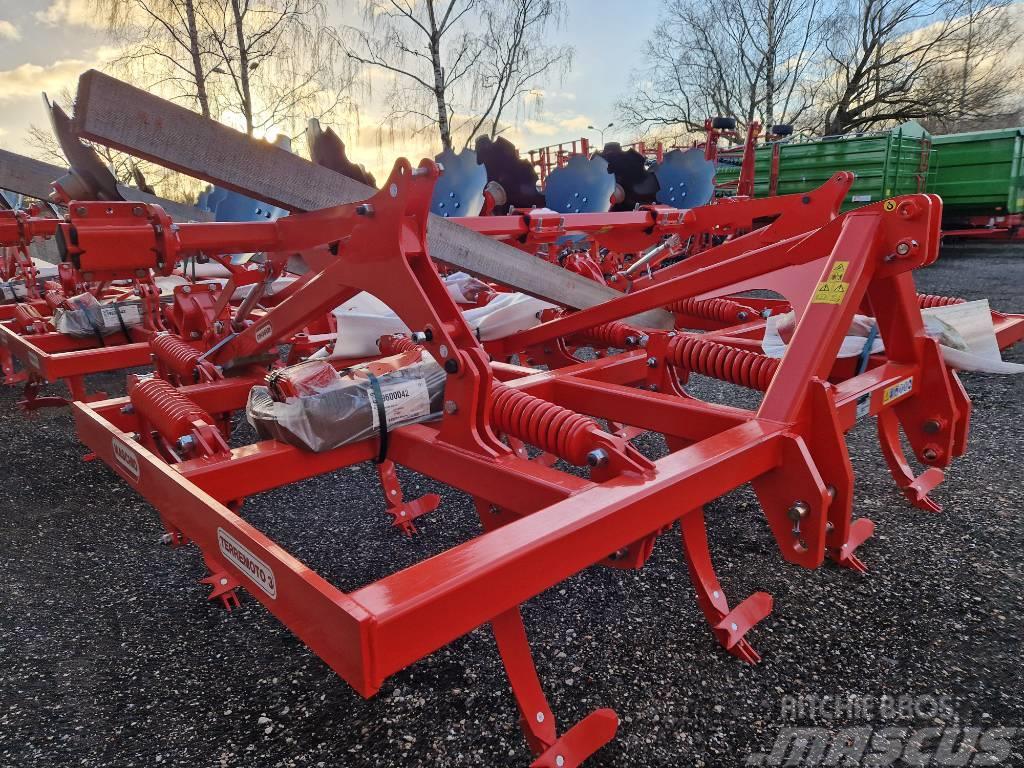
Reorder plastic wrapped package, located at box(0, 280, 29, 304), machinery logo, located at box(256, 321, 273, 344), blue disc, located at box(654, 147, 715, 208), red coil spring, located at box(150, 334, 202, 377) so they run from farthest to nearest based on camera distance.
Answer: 1. blue disc, located at box(654, 147, 715, 208)
2. plastic wrapped package, located at box(0, 280, 29, 304)
3. red coil spring, located at box(150, 334, 202, 377)
4. machinery logo, located at box(256, 321, 273, 344)

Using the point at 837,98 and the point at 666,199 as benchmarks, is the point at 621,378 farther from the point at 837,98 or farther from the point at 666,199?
the point at 837,98

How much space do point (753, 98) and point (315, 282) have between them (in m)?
25.6

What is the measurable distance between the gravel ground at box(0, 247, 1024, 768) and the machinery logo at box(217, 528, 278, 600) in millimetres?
621

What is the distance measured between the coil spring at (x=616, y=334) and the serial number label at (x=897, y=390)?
1104mm

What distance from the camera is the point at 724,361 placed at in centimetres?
229

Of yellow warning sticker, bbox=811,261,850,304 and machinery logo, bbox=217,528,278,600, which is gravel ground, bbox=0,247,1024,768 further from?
yellow warning sticker, bbox=811,261,850,304

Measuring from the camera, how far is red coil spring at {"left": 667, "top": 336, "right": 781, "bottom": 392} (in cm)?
218

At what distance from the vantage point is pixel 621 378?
2543 mm

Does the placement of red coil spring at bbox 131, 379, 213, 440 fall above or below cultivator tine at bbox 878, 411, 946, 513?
above

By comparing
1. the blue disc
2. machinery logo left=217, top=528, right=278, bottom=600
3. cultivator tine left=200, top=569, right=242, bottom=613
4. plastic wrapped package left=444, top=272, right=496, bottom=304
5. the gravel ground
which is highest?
the blue disc

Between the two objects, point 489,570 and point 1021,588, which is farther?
point 1021,588

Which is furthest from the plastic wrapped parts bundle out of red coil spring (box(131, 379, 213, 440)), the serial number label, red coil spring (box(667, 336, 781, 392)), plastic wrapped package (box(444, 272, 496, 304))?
plastic wrapped package (box(444, 272, 496, 304))

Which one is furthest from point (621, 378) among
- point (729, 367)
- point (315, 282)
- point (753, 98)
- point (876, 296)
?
point (753, 98)

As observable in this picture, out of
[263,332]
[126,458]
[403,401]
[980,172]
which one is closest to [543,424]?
[403,401]
